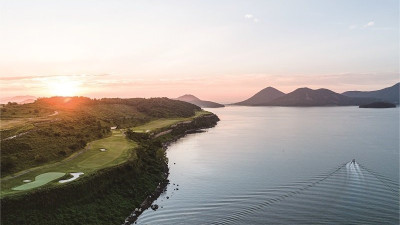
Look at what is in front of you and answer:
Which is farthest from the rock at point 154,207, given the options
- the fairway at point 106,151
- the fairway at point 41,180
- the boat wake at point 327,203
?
the fairway at point 41,180

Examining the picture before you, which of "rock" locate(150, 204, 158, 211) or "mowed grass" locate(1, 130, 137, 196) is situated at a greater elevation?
"mowed grass" locate(1, 130, 137, 196)

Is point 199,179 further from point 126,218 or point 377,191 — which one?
point 377,191

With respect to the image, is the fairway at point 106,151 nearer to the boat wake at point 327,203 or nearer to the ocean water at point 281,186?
the ocean water at point 281,186

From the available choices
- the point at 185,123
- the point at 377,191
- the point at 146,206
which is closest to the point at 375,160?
the point at 377,191

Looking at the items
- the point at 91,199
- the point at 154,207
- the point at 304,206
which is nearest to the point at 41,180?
the point at 91,199

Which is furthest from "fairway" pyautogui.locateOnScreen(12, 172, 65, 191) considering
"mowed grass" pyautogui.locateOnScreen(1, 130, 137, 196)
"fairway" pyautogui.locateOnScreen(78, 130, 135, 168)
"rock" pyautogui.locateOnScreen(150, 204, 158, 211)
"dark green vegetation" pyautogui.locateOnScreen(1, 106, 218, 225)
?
"rock" pyautogui.locateOnScreen(150, 204, 158, 211)

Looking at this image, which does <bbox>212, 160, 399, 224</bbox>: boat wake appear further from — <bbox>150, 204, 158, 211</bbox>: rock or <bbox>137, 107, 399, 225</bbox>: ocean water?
<bbox>150, 204, 158, 211</bbox>: rock
